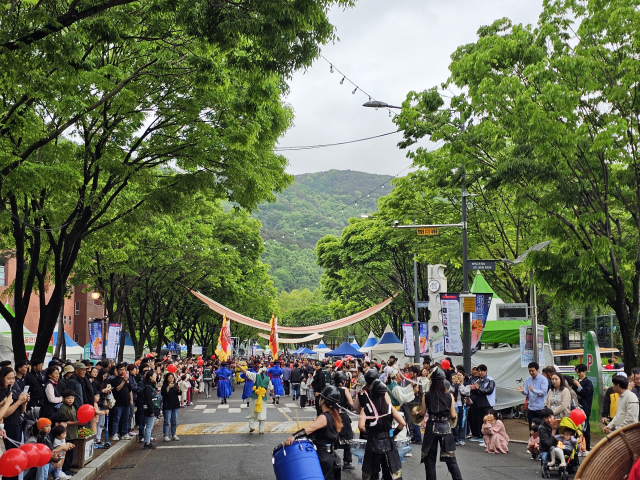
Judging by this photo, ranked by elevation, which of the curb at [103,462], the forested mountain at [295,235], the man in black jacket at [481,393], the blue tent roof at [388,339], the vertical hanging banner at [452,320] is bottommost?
the curb at [103,462]

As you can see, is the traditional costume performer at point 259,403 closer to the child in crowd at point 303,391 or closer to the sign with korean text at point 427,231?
the sign with korean text at point 427,231

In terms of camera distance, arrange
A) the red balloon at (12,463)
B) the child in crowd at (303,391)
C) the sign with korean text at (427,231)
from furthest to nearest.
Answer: the child in crowd at (303,391)
the sign with korean text at (427,231)
the red balloon at (12,463)

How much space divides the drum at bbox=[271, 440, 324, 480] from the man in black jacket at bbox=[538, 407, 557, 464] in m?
5.94

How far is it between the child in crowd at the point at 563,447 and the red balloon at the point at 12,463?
7.80 meters

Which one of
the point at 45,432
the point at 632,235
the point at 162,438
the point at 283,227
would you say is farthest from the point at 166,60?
the point at 283,227

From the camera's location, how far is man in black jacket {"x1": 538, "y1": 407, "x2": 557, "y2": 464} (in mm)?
11078

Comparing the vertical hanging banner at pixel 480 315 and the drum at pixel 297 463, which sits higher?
the vertical hanging banner at pixel 480 315

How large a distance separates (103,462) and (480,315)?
1324 centimetres

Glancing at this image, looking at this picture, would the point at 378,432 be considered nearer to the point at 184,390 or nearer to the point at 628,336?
the point at 628,336

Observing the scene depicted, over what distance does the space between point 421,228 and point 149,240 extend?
13.3 metres

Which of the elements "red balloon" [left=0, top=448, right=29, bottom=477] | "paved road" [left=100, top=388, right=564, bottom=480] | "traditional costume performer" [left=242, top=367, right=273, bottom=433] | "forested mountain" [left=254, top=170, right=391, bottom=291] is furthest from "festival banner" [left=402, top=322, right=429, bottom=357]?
"forested mountain" [left=254, top=170, right=391, bottom=291]

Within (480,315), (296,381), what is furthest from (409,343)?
(480,315)

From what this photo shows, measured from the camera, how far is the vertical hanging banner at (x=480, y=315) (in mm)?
21203

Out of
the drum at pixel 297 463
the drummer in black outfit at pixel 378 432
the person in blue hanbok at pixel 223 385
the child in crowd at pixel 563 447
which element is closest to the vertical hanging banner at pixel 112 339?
the person in blue hanbok at pixel 223 385
